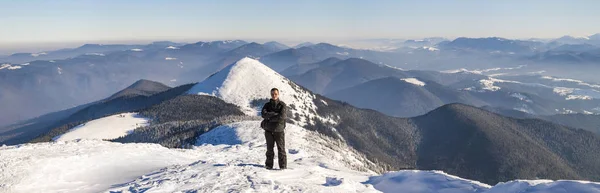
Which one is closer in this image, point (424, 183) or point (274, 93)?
point (274, 93)

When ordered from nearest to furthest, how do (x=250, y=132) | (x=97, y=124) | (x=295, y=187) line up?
(x=295, y=187) → (x=250, y=132) → (x=97, y=124)

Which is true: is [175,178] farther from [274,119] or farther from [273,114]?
[273,114]

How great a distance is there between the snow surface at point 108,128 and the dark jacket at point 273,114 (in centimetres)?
13145

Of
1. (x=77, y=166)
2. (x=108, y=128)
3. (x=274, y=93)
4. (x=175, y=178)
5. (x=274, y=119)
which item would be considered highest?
(x=274, y=93)

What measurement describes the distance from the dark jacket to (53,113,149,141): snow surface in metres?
131

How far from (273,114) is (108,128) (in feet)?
482

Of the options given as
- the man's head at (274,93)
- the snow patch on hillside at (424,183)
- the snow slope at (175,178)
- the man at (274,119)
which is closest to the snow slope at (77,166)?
the snow slope at (175,178)

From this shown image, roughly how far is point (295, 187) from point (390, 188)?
8.52 meters

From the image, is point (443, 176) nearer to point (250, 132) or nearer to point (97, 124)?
point (250, 132)

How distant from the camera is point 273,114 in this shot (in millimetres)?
25375

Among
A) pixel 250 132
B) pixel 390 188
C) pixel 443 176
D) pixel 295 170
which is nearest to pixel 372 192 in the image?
pixel 390 188

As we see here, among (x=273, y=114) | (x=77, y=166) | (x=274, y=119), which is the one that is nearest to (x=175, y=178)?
(x=274, y=119)

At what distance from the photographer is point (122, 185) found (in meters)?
24.6

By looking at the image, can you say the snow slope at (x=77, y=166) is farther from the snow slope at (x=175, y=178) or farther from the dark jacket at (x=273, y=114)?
the dark jacket at (x=273, y=114)
